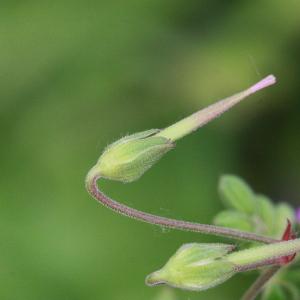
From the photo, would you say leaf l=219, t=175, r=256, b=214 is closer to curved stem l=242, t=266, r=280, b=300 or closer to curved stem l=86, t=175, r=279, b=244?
curved stem l=242, t=266, r=280, b=300

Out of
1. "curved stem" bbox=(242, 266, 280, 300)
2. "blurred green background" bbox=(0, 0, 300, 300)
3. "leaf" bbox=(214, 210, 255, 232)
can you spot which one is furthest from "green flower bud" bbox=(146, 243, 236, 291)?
"blurred green background" bbox=(0, 0, 300, 300)

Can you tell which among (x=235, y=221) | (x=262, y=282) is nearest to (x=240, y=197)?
(x=235, y=221)

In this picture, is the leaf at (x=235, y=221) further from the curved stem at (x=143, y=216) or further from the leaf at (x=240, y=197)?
the curved stem at (x=143, y=216)

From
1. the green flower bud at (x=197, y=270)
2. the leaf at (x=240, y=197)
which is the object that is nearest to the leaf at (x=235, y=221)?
the leaf at (x=240, y=197)

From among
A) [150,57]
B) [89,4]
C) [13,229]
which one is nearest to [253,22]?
[150,57]

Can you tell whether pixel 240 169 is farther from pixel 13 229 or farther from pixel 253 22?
pixel 13 229
